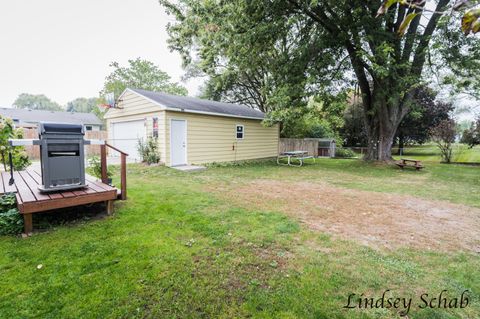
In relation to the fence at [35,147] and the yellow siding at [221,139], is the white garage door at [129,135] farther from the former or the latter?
the yellow siding at [221,139]

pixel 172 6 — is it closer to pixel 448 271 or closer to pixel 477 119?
pixel 448 271

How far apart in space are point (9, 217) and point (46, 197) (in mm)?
601

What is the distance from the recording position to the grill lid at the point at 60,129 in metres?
3.17

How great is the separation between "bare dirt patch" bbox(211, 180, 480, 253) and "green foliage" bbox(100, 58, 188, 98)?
76.3 feet

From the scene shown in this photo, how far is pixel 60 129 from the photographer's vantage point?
329 cm

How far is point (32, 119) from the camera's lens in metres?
25.7

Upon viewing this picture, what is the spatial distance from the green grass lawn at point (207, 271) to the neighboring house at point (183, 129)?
20.6 ft

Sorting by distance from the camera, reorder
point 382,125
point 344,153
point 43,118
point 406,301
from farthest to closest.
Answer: point 43,118, point 344,153, point 382,125, point 406,301

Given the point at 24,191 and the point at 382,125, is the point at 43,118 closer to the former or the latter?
the point at 24,191

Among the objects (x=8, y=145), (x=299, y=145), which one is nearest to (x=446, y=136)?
(x=299, y=145)

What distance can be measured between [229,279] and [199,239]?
0.94m

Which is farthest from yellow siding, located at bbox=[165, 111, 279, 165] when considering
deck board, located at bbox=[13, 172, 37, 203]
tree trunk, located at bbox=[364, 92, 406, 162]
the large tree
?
deck board, located at bbox=[13, 172, 37, 203]

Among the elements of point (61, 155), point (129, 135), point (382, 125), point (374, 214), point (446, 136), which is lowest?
point (374, 214)

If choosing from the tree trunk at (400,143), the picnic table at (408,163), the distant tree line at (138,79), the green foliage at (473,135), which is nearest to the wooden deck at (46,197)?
the picnic table at (408,163)
